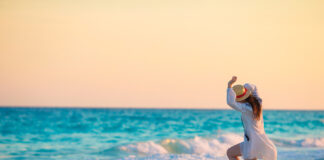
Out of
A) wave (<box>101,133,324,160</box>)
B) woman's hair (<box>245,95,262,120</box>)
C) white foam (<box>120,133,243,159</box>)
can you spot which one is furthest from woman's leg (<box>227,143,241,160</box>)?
white foam (<box>120,133,243,159</box>)

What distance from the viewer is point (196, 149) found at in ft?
53.6

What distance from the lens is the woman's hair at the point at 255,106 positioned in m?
5.97

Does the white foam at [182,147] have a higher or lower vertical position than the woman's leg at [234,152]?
lower

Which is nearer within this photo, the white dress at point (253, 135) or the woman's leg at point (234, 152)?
the white dress at point (253, 135)

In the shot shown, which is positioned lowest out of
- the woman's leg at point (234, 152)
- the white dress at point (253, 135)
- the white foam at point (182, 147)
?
the white foam at point (182, 147)

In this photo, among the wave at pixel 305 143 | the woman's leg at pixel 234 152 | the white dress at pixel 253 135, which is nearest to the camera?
the white dress at pixel 253 135

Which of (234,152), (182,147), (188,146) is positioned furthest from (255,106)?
(188,146)

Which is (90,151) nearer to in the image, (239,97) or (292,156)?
(292,156)

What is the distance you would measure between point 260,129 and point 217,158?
4.61 m

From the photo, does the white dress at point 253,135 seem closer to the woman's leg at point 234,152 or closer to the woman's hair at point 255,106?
the woman's hair at point 255,106

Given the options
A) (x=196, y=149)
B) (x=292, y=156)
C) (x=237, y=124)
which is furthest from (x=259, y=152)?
(x=237, y=124)

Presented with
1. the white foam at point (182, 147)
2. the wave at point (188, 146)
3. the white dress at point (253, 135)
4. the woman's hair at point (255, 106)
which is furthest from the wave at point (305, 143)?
the woman's hair at point (255, 106)

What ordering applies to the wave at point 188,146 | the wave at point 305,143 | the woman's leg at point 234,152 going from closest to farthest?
the woman's leg at point 234,152 → the wave at point 188,146 → the wave at point 305,143

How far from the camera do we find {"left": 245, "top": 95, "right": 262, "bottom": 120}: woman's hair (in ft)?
19.6
